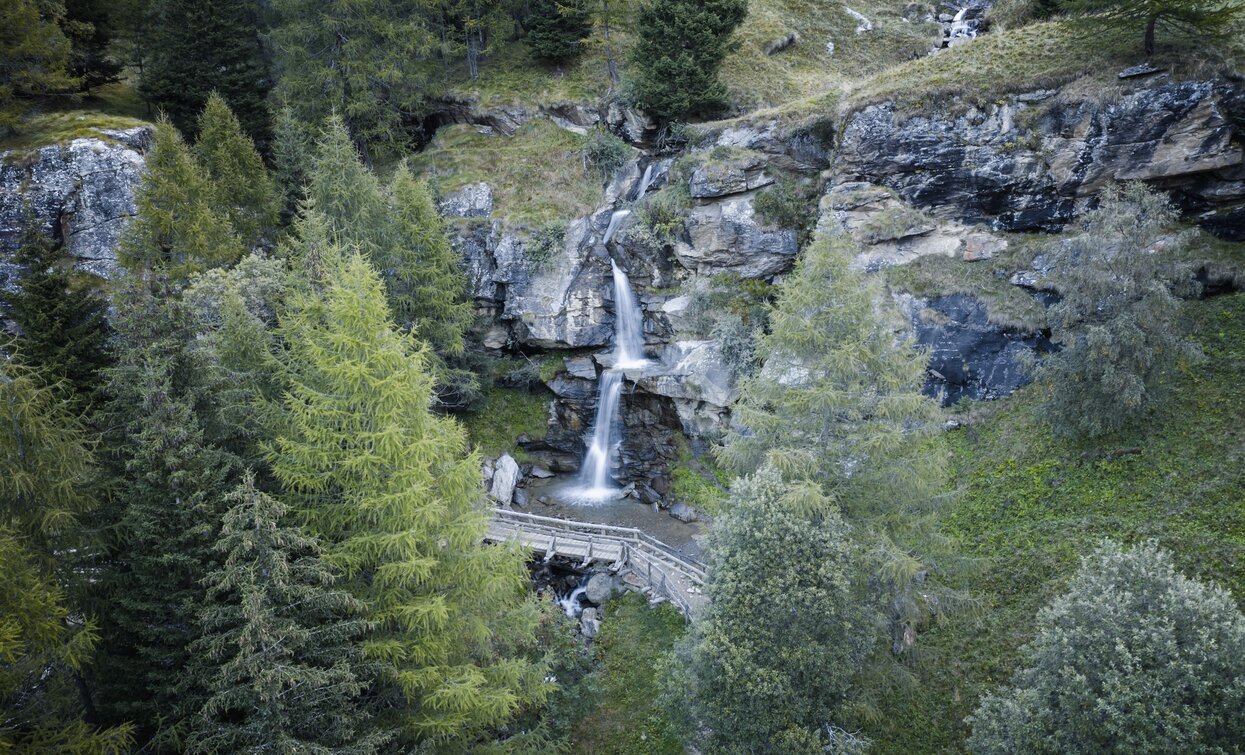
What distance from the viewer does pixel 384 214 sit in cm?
2586

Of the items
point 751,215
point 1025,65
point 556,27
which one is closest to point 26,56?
point 556,27

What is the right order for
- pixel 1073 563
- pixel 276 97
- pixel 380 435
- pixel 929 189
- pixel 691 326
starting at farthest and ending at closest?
pixel 276 97, pixel 691 326, pixel 929 189, pixel 1073 563, pixel 380 435

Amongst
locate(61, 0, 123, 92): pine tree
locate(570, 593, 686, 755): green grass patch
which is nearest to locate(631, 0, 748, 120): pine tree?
locate(570, 593, 686, 755): green grass patch

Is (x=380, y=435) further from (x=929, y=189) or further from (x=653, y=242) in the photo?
(x=929, y=189)

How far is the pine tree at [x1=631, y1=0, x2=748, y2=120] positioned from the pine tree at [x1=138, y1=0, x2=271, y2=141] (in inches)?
803

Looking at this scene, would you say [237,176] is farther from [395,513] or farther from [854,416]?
[854,416]

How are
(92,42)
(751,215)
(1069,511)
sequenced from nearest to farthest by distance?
1. (1069,511)
2. (751,215)
3. (92,42)

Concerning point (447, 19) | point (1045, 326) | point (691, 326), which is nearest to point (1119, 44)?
point (1045, 326)

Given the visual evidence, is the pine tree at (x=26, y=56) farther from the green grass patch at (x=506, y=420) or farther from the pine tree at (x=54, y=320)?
the green grass patch at (x=506, y=420)

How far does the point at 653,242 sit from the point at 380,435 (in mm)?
21156

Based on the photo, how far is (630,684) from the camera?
1888 centimetres

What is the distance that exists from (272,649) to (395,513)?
2.64 meters

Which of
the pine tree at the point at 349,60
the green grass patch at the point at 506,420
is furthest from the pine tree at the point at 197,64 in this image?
the green grass patch at the point at 506,420

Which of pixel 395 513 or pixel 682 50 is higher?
pixel 682 50
